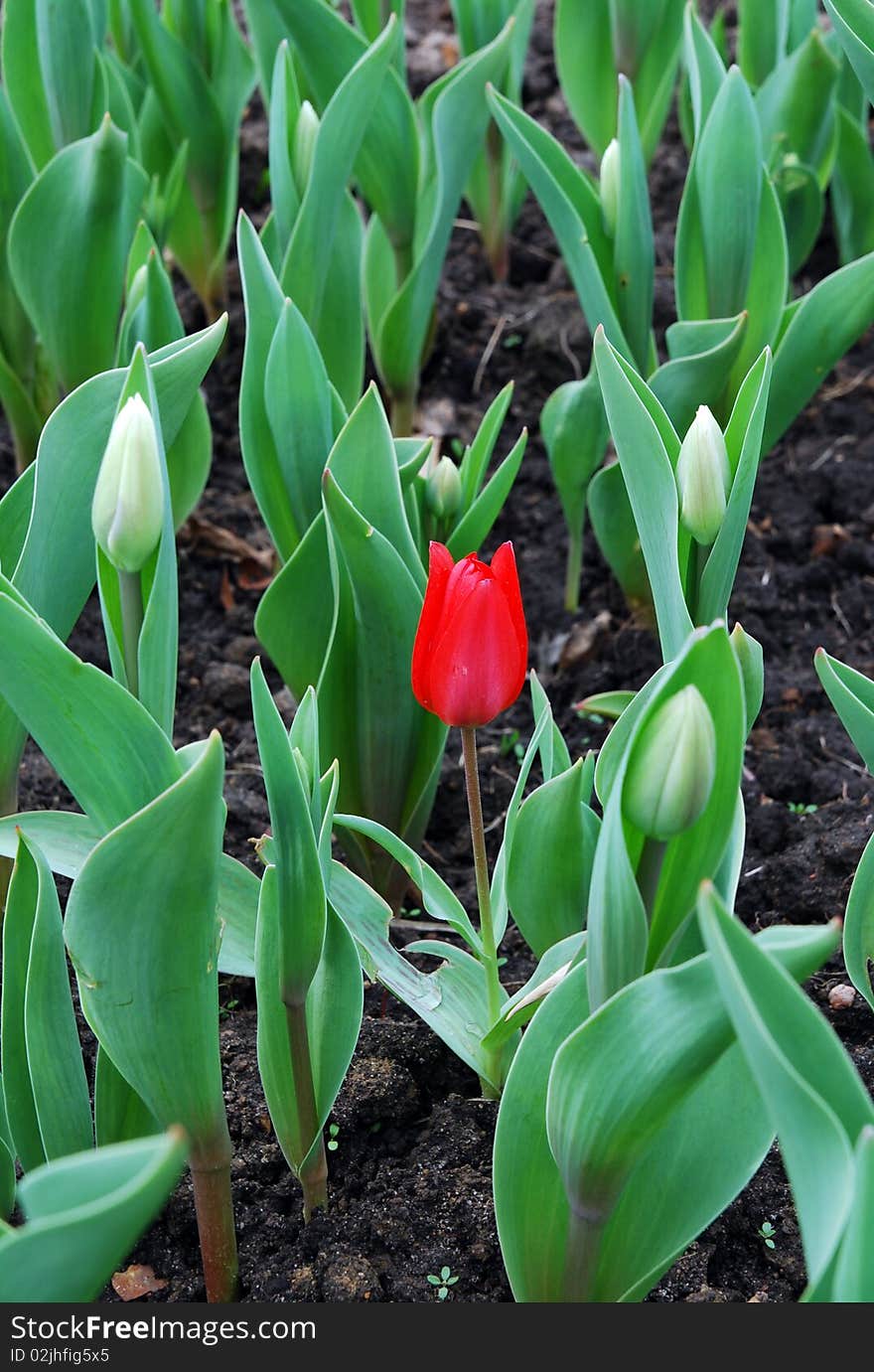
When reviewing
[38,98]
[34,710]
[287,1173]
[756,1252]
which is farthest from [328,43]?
[756,1252]

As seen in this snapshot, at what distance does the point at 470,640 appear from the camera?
3.36ft

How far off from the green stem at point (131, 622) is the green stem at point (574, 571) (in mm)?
1069

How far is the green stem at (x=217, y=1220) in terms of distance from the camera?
43.5 inches

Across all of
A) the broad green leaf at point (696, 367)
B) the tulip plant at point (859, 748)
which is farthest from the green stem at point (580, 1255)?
the broad green leaf at point (696, 367)

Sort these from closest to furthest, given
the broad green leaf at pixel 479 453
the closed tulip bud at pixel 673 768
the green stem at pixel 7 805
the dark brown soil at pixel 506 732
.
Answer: the closed tulip bud at pixel 673 768
the dark brown soil at pixel 506 732
the green stem at pixel 7 805
the broad green leaf at pixel 479 453

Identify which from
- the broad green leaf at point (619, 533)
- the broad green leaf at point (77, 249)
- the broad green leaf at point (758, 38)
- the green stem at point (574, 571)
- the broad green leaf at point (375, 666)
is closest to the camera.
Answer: the broad green leaf at point (375, 666)

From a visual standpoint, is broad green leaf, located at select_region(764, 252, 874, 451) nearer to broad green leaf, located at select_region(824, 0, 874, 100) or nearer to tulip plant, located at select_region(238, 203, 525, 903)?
broad green leaf, located at select_region(824, 0, 874, 100)

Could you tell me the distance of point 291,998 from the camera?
1112 mm

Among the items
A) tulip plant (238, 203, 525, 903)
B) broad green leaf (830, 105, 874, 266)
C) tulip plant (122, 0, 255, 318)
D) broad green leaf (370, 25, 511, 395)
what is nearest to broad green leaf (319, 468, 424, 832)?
tulip plant (238, 203, 525, 903)

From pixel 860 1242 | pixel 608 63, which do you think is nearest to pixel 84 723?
pixel 860 1242

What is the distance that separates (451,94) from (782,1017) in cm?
145

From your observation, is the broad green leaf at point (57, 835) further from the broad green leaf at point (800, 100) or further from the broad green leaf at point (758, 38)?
the broad green leaf at point (758, 38)

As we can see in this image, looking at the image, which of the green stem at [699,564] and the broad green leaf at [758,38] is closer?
the green stem at [699,564]

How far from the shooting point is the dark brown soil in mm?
1240
